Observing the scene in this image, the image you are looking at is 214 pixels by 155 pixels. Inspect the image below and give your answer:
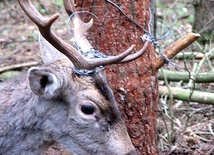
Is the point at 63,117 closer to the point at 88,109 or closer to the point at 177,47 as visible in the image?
the point at 88,109

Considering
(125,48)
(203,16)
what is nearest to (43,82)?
(125,48)

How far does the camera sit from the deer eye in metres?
4.52

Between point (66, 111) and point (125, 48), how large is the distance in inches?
34.1

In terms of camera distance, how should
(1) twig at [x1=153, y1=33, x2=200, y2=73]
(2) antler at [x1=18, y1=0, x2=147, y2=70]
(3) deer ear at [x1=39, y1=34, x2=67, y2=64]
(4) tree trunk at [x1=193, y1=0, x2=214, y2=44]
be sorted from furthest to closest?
(4) tree trunk at [x1=193, y1=0, x2=214, y2=44] < (3) deer ear at [x1=39, y1=34, x2=67, y2=64] < (1) twig at [x1=153, y1=33, x2=200, y2=73] < (2) antler at [x1=18, y1=0, x2=147, y2=70]

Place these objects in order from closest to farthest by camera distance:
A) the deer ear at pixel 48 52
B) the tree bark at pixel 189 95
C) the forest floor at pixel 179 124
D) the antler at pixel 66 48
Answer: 1. the antler at pixel 66 48
2. the deer ear at pixel 48 52
3. the forest floor at pixel 179 124
4. the tree bark at pixel 189 95

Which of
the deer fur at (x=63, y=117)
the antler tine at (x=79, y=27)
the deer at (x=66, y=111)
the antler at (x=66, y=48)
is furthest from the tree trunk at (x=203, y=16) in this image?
the antler at (x=66, y=48)

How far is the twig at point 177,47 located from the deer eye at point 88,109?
2.98ft

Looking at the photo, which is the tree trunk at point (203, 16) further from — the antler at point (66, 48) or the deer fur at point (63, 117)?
the antler at point (66, 48)

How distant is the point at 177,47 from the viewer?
16.5 feet

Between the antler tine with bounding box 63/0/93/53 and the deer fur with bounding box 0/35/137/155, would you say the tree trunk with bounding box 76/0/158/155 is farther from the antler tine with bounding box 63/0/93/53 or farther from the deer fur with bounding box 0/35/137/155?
the deer fur with bounding box 0/35/137/155

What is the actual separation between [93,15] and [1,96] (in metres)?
1.09

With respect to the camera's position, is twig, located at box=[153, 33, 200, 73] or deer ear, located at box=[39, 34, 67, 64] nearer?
twig, located at box=[153, 33, 200, 73]

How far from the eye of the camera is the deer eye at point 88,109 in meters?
4.52

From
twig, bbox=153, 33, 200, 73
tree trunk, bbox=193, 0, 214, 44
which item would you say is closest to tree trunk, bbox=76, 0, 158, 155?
twig, bbox=153, 33, 200, 73
